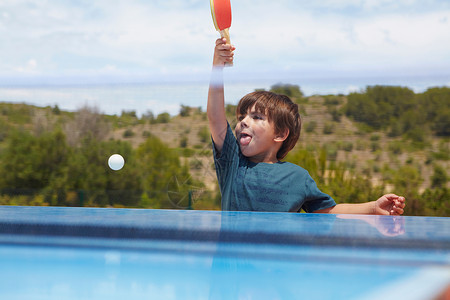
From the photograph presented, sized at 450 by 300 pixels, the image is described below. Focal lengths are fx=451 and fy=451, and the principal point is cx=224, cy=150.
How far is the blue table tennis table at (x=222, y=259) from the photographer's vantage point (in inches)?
22.4

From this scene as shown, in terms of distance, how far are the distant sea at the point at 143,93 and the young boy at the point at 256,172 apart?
17.1 ft

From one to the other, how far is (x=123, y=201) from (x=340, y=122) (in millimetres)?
3685

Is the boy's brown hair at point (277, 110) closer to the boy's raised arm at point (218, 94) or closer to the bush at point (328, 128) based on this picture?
the boy's raised arm at point (218, 94)

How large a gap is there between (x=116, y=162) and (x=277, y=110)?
5.77 m

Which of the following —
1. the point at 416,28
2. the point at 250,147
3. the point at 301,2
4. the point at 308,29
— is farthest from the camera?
the point at 301,2

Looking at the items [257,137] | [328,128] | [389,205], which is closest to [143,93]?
[328,128]

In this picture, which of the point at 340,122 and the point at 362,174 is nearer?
the point at 362,174

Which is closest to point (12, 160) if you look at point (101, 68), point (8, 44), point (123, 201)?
point (123, 201)

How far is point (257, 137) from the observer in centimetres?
178

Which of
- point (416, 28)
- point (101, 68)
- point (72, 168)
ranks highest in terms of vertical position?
point (416, 28)

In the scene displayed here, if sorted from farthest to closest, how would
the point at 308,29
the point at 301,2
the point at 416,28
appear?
the point at 301,2 < the point at 308,29 < the point at 416,28

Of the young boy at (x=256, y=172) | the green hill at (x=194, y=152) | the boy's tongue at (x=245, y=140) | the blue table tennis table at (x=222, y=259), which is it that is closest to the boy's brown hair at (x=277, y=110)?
the young boy at (x=256, y=172)

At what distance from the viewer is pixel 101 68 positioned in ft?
33.0

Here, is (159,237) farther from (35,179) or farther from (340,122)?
(35,179)
